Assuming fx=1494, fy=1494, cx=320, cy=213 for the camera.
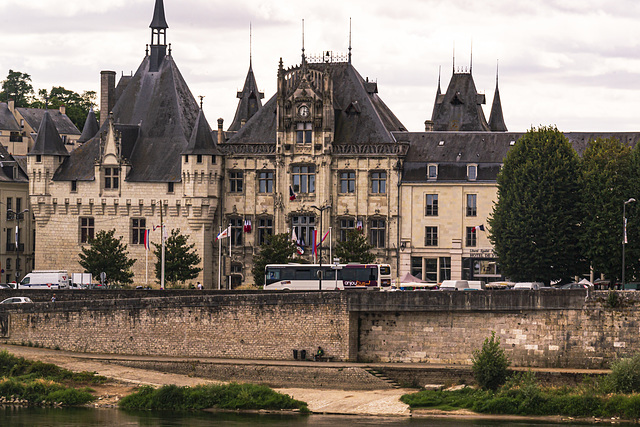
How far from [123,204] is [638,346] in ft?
167

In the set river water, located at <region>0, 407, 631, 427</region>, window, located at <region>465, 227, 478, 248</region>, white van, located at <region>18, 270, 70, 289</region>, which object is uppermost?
window, located at <region>465, 227, 478, 248</region>

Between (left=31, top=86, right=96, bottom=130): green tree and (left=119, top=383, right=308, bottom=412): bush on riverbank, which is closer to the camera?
(left=119, top=383, right=308, bottom=412): bush on riverbank

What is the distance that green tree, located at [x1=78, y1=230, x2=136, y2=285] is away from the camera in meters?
Answer: 101

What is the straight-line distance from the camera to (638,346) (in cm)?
6625

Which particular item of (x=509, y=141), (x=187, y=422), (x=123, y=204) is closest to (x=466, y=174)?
(x=509, y=141)

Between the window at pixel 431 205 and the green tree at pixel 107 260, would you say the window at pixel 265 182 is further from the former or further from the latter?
the window at pixel 431 205

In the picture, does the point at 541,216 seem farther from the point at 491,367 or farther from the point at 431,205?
the point at 491,367

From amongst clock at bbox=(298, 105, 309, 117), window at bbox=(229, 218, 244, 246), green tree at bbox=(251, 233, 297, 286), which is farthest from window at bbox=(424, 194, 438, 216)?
window at bbox=(229, 218, 244, 246)

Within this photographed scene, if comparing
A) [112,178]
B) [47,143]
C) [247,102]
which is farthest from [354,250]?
[247,102]

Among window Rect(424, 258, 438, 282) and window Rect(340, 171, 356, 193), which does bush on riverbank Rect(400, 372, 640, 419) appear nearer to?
window Rect(424, 258, 438, 282)

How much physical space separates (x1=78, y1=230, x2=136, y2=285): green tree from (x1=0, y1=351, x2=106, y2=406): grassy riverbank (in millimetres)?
29544

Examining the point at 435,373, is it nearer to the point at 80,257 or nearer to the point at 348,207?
the point at 348,207

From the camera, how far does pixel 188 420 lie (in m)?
63.8

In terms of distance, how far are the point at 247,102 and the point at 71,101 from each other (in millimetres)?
53493
